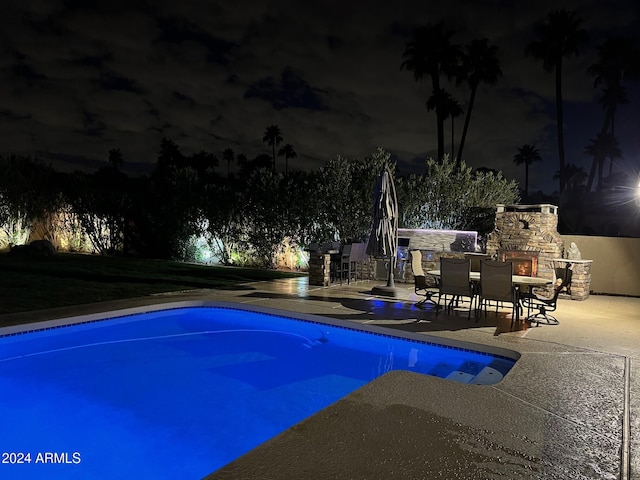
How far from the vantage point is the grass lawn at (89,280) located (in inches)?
340

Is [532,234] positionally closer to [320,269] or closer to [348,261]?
[348,261]

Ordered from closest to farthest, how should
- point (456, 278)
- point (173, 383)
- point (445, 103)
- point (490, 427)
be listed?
1. point (490, 427)
2. point (173, 383)
3. point (456, 278)
4. point (445, 103)

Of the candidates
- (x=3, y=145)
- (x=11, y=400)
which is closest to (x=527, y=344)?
(x=11, y=400)

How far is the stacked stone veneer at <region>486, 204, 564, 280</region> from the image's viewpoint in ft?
33.0

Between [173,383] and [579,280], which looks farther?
[579,280]

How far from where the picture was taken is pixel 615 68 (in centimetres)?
3325

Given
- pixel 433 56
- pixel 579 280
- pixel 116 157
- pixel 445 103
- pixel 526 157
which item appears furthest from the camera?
pixel 116 157

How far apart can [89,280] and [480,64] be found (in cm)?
2529

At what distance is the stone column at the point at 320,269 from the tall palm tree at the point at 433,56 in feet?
57.4

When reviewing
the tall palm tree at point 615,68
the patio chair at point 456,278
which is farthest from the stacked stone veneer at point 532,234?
the tall palm tree at point 615,68

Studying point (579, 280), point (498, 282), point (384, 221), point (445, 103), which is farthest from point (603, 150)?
point (498, 282)

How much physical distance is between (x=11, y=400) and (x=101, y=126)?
24.9m

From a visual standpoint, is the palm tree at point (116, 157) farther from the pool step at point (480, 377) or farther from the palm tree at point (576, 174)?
the pool step at point (480, 377)

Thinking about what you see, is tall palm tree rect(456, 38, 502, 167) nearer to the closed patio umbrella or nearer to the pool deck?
the closed patio umbrella
